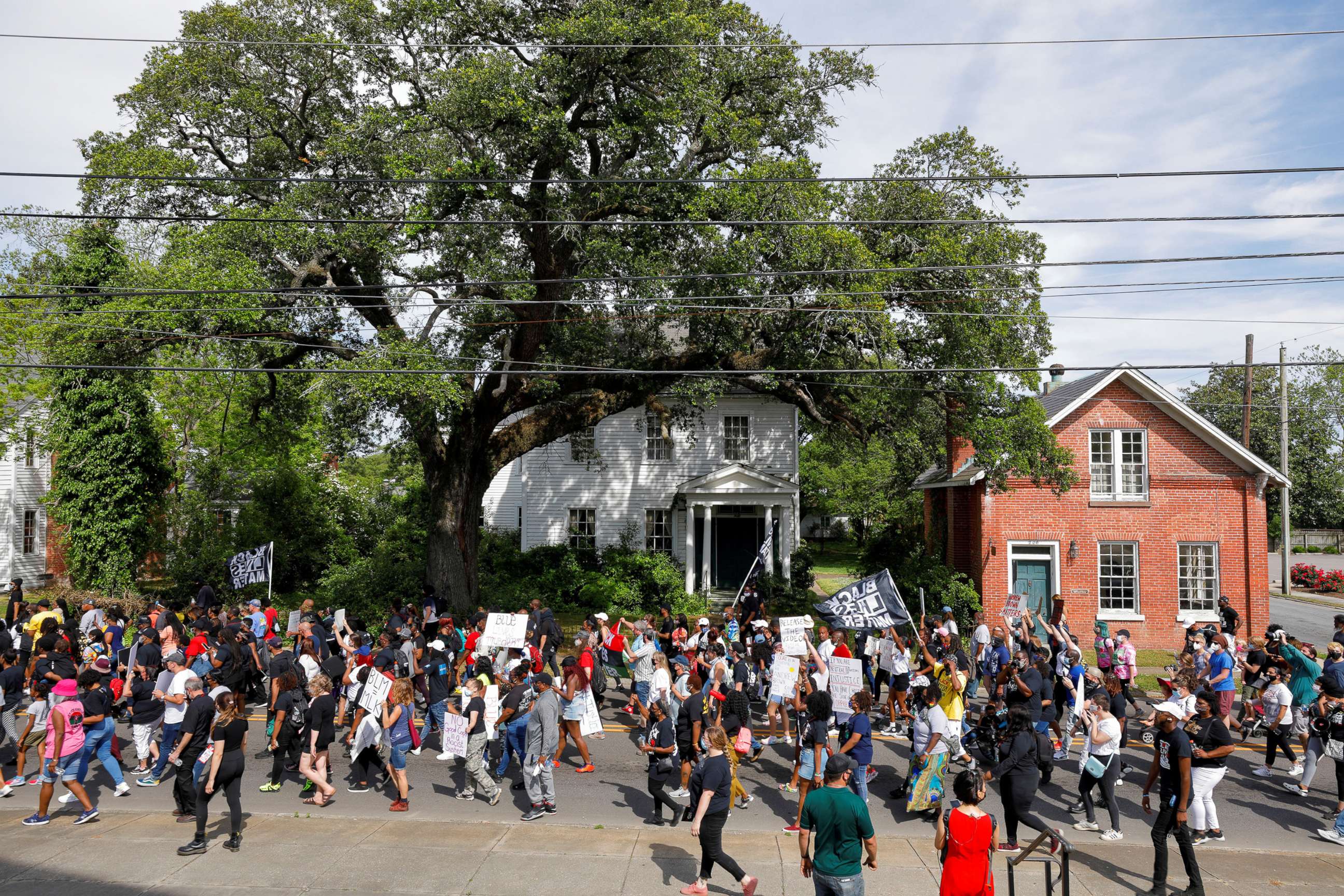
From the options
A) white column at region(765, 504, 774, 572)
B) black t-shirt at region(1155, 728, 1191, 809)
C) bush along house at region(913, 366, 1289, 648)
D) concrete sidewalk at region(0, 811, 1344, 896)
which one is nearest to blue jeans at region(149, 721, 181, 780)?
concrete sidewalk at region(0, 811, 1344, 896)

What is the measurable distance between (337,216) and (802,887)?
17.3 m

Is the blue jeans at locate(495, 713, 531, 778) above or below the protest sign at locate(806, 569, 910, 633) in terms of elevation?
below

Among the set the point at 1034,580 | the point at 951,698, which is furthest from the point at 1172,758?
the point at 1034,580

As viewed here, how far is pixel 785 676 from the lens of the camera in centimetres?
1174

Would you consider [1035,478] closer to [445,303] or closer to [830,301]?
[830,301]

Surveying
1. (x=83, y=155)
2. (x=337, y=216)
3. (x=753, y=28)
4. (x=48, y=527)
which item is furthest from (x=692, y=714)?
(x=48, y=527)

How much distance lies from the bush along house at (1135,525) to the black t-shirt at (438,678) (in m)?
16.4

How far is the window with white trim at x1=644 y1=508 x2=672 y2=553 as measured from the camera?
107ft

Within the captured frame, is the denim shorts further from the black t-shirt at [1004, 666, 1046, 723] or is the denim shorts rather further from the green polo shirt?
the black t-shirt at [1004, 666, 1046, 723]

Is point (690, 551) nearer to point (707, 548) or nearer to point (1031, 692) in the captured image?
point (707, 548)

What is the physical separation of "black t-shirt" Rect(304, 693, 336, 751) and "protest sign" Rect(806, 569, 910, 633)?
772 centimetres

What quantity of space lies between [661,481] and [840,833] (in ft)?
87.5

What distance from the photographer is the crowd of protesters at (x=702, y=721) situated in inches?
337

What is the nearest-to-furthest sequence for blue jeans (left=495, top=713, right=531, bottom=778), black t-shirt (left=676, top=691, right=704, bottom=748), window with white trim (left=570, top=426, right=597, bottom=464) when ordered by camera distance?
black t-shirt (left=676, top=691, right=704, bottom=748) → blue jeans (left=495, top=713, right=531, bottom=778) → window with white trim (left=570, top=426, right=597, bottom=464)
